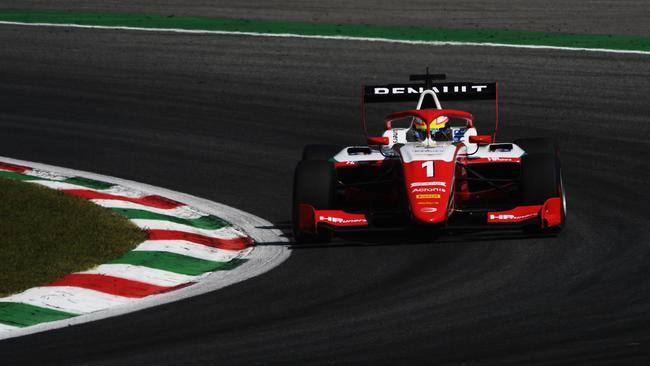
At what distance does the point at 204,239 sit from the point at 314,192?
984 millimetres

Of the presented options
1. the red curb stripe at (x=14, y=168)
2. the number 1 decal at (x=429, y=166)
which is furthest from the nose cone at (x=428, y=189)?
the red curb stripe at (x=14, y=168)

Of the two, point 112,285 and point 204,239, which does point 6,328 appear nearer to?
point 112,285

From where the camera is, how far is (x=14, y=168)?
1567 centimetres

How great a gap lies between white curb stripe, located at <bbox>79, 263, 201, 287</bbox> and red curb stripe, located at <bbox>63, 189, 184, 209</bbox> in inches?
100

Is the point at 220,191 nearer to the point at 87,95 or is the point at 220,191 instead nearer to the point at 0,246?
the point at 0,246

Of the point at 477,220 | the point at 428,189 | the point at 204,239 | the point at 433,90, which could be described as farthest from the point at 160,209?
the point at 477,220

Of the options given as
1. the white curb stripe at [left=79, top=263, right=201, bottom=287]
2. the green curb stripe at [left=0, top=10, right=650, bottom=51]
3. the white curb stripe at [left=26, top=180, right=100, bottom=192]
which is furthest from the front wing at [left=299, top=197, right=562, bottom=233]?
the green curb stripe at [left=0, top=10, right=650, bottom=51]

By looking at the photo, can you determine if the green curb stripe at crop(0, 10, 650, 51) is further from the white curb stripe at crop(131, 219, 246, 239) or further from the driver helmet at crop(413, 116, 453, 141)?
the white curb stripe at crop(131, 219, 246, 239)

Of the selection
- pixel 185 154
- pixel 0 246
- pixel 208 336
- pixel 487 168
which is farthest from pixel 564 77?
pixel 208 336

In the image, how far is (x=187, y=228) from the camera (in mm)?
12898

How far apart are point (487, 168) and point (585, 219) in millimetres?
931

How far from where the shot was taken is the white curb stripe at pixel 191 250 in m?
12.0

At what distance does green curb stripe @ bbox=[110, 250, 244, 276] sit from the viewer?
37.6 feet

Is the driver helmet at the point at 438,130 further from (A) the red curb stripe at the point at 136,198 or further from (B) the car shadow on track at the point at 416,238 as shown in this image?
(A) the red curb stripe at the point at 136,198
